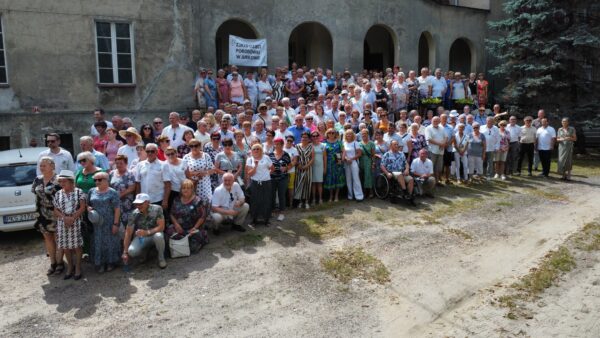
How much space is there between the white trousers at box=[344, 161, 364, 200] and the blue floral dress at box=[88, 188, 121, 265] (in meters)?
5.57

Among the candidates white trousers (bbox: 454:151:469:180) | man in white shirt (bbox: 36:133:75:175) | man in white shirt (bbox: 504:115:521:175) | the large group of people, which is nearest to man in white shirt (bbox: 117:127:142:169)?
the large group of people

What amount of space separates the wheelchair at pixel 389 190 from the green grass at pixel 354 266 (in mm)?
3133

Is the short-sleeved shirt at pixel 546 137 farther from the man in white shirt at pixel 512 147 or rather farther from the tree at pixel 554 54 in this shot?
the tree at pixel 554 54

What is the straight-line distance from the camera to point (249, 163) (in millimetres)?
9148

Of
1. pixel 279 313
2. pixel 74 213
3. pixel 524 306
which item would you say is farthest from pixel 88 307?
pixel 524 306

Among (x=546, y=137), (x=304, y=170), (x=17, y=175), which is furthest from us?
(x=546, y=137)

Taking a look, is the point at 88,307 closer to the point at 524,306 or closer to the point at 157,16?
the point at 524,306

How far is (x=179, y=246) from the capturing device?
769cm

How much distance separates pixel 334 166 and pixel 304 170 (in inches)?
33.9

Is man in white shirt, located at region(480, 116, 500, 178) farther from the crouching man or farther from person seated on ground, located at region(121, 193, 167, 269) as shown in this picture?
person seated on ground, located at region(121, 193, 167, 269)

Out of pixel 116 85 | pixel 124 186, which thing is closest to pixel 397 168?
pixel 124 186

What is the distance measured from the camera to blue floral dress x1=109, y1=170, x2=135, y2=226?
25.1 ft

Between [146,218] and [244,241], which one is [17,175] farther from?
[244,241]

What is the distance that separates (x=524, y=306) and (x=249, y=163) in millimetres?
5171
